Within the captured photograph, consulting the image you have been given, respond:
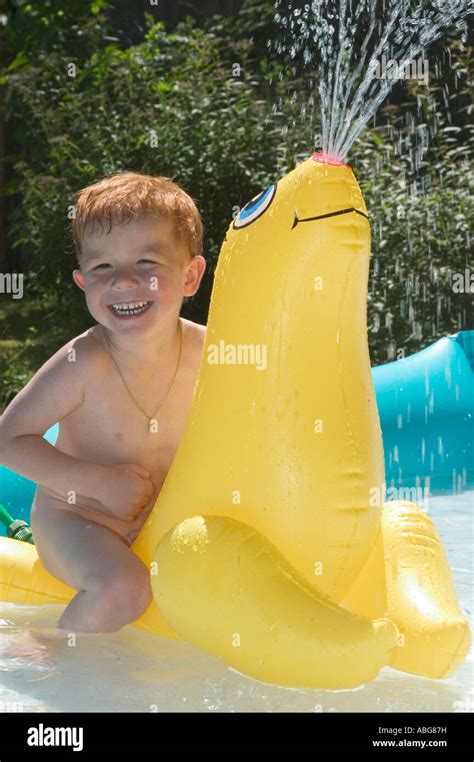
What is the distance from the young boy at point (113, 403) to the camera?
244 cm

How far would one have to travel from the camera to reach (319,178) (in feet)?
7.26

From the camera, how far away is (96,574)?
7.80ft

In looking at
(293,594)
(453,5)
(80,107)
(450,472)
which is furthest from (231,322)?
(80,107)

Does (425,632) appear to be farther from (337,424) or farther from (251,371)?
(251,371)

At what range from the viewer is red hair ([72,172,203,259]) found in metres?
2.47

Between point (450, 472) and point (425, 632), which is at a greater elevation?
point (450, 472)

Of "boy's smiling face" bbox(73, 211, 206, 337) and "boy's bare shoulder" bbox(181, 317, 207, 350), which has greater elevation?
"boy's smiling face" bbox(73, 211, 206, 337)

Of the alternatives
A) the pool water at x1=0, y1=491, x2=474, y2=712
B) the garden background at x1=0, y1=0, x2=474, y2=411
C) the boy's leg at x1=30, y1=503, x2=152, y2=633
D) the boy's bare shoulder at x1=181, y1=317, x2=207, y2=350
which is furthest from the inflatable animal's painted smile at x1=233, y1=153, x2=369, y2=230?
the garden background at x1=0, y1=0, x2=474, y2=411

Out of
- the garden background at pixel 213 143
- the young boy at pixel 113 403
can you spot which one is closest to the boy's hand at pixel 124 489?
the young boy at pixel 113 403

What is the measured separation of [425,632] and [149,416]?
78 centimetres

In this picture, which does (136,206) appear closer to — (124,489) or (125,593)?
(124,489)

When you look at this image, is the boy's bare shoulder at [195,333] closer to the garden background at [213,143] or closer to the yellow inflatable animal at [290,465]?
the yellow inflatable animal at [290,465]

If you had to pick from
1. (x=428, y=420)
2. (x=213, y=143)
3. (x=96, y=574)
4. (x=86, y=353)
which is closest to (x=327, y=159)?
(x=86, y=353)

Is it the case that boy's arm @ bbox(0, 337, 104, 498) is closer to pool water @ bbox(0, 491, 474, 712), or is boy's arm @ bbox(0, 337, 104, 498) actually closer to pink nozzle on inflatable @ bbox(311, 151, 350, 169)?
pool water @ bbox(0, 491, 474, 712)
